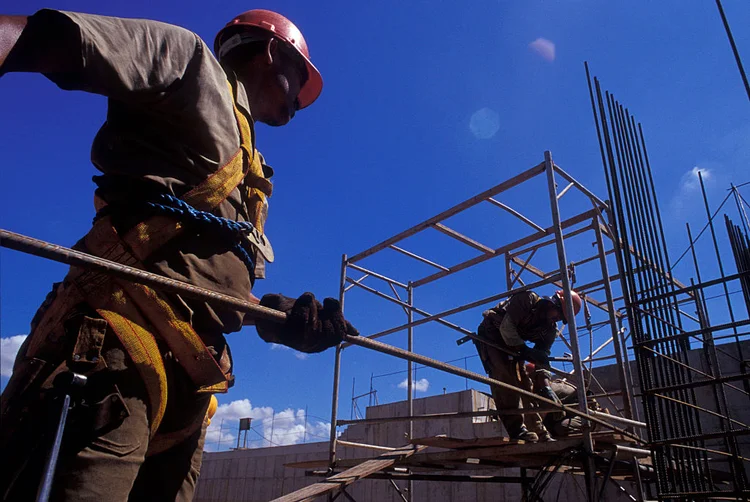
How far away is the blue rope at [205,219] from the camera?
167 cm

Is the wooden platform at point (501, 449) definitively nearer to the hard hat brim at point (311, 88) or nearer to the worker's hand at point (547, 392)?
the worker's hand at point (547, 392)

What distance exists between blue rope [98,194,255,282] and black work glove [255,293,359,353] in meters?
0.34

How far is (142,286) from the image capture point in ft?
5.31

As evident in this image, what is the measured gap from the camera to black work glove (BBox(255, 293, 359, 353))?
1705mm

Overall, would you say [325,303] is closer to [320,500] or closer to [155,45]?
[155,45]

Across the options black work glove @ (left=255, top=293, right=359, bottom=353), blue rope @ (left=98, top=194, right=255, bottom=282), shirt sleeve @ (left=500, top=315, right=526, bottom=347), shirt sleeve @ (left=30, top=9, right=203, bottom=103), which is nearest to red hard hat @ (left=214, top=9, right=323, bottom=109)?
shirt sleeve @ (left=30, top=9, right=203, bottom=103)

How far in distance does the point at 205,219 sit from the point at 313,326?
0.50 metres

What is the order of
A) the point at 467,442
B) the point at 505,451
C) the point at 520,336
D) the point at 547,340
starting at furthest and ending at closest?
the point at 547,340, the point at 520,336, the point at 467,442, the point at 505,451

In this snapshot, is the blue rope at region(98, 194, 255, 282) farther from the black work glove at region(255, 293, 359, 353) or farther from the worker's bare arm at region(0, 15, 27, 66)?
the worker's bare arm at region(0, 15, 27, 66)

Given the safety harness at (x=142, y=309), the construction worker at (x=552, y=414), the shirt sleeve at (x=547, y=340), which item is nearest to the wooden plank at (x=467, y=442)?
the construction worker at (x=552, y=414)

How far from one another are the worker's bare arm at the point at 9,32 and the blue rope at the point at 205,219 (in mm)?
589

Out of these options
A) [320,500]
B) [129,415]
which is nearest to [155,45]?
[129,415]

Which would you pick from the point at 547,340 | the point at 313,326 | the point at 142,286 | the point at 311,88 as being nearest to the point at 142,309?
the point at 142,286

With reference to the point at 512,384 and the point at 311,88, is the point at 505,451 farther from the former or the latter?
the point at 311,88
